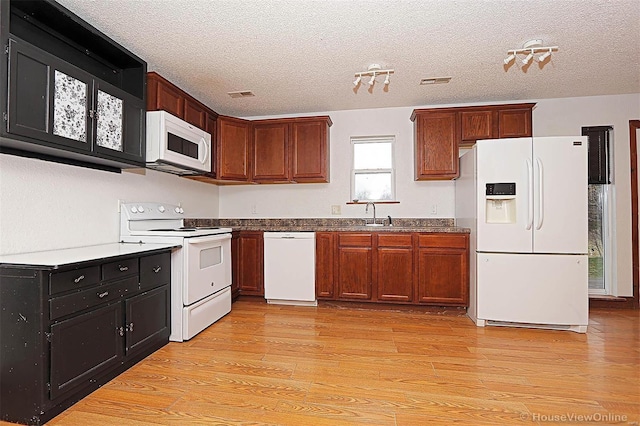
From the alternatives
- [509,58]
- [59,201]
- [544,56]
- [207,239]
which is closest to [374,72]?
[509,58]

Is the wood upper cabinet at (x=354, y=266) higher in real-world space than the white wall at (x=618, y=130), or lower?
lower

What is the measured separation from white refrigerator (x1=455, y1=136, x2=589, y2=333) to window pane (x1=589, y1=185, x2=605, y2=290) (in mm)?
1165

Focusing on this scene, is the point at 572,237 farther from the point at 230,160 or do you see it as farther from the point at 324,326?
the point at 230,160

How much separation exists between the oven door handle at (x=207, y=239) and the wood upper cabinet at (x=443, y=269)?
6.82ft

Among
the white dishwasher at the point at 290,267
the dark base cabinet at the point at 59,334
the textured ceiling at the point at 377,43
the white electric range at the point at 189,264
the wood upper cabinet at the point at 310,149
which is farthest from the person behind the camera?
the wood upper cabinet at the point at 310,149

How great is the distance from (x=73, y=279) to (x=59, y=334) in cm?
28

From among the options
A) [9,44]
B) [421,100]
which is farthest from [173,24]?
[421,100]

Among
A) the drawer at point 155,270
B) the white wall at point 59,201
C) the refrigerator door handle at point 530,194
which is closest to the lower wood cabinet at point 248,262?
the white wall at point 59,201

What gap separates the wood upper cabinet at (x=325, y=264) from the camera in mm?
3770

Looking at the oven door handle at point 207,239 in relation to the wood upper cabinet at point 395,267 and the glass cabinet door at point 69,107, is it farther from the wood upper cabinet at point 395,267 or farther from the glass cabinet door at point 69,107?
the wood upper cabinet at point 395,267

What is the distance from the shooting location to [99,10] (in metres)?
2.20

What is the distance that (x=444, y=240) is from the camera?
3.51m

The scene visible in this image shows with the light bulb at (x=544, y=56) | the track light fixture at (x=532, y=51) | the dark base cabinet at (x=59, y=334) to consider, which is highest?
the track light fixture at (x=532, y=51)

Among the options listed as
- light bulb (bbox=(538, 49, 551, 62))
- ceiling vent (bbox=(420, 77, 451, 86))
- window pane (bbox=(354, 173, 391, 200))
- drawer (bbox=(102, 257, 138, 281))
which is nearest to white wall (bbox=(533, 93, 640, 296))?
light bulb (bbox=(538, 49, 551, 62))
